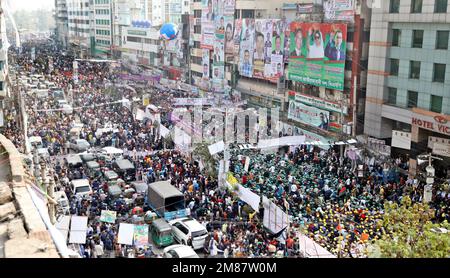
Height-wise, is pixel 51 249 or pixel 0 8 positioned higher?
pixel 0 8

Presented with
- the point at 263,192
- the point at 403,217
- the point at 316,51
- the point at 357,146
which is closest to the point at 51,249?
the point at 403,217

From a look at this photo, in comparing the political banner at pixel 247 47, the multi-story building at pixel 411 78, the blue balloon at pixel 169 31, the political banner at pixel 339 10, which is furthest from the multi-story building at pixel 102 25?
the multi-story building at pixel 411 78

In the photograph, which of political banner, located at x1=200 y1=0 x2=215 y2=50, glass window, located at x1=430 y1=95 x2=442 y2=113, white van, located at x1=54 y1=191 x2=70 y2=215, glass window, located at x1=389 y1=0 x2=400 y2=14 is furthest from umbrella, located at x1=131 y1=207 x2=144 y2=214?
political banner, located at x1=200 y1=0 x2=215 y2=50

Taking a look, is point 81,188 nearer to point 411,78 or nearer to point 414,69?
point 411,78

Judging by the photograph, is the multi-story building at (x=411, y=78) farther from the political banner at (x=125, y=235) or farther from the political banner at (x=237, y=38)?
the political banner at (x=237, y=38)

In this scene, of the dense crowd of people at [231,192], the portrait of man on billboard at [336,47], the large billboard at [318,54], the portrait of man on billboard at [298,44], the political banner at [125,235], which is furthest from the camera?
the portrait of man on billboard at [298,44]

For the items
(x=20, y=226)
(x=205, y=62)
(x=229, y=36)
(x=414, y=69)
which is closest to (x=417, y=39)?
(x=414, y=69)

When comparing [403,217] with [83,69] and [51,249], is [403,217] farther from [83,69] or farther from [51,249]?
[83,69]
